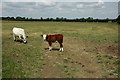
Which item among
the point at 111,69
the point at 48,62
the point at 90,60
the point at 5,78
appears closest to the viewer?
the point at 5,78

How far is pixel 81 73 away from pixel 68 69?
3.22 ft

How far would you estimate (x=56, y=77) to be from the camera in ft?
28.1

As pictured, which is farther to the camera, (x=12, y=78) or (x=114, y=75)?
(x=114, y=75)

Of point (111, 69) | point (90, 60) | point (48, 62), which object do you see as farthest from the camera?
point (90, 60)

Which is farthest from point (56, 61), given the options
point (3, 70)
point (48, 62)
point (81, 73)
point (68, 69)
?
point (3, 70)

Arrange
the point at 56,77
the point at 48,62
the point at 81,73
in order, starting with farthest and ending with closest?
the point at 48,62, the point at 81,73, the point at 56,77

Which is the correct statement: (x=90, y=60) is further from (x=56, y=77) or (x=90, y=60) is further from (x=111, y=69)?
(x=56, y=77)

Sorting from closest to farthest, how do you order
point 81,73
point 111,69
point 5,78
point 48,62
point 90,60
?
point 5,78, point 81,73, point 111,69, point 48,62, point 90,60

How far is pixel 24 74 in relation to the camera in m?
8.62

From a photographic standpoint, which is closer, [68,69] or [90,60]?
[68,69]

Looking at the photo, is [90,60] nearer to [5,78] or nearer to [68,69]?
[68,69]

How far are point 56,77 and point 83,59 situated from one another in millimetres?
4416

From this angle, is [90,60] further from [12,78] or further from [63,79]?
[12,78]

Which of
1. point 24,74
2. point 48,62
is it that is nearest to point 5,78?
point 24,74
